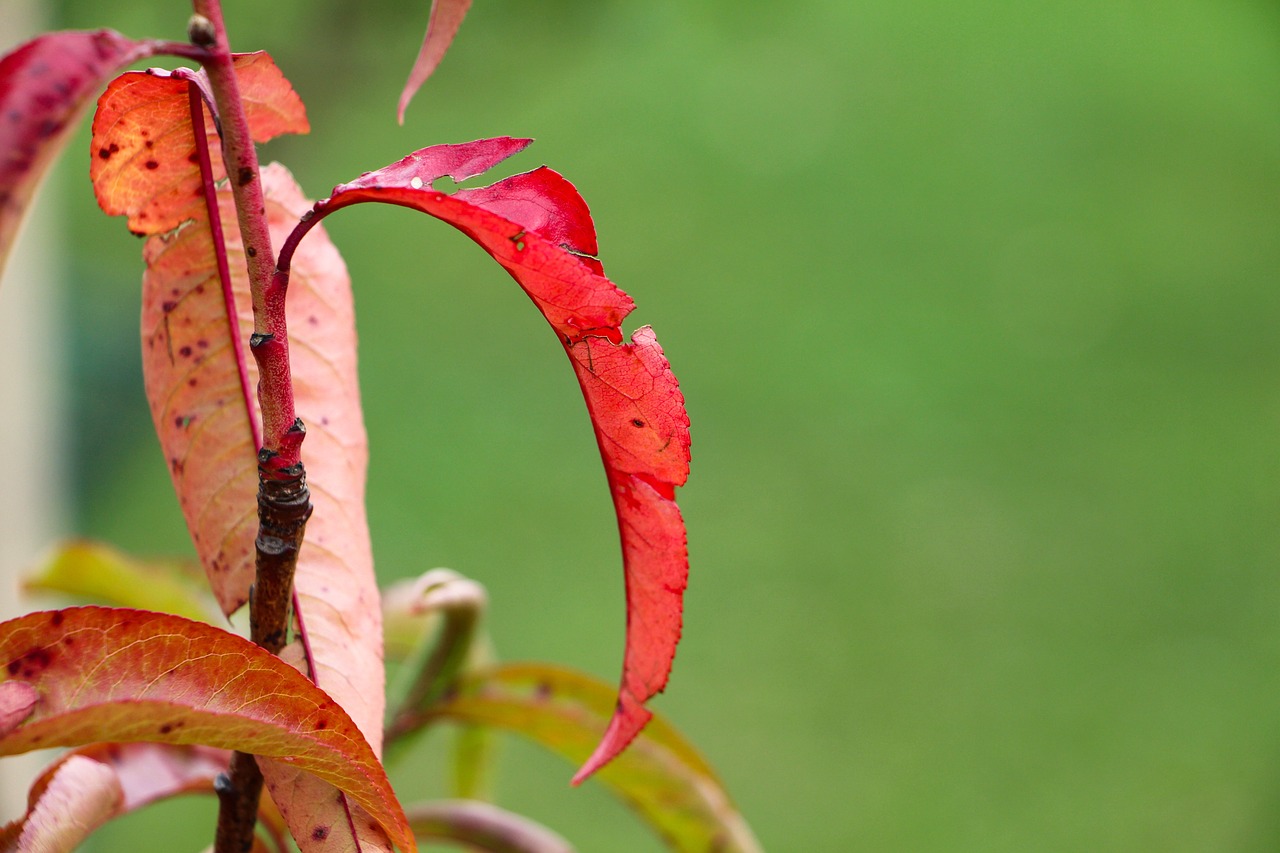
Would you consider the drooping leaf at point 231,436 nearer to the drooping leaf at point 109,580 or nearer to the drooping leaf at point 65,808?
the drooping leaf at point 65,808

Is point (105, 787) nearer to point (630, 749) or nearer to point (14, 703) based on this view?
point (14, 703)

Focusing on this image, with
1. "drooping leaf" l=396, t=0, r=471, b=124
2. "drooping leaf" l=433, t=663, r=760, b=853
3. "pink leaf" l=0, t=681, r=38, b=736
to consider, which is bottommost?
"drooping leaf" l=433, t=663, r=760, b=853

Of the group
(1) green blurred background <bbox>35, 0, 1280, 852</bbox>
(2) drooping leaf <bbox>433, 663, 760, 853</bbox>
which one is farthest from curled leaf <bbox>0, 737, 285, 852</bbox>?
(1) green blurred background <bbox>35, 0, 1280, 852</bbox>

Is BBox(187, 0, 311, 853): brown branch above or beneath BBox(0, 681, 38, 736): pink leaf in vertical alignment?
above

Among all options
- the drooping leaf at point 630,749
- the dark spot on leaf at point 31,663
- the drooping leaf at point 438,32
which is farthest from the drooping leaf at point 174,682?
the drooping leaf at point 630,749

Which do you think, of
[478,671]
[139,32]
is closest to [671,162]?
[139,32]

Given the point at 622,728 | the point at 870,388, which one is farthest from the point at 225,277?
the point at 870,388

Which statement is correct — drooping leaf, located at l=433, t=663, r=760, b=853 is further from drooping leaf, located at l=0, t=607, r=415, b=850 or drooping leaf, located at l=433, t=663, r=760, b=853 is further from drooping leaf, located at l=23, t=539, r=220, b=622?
drooping leaf, located at l=0, t=607, r=415, b=850
